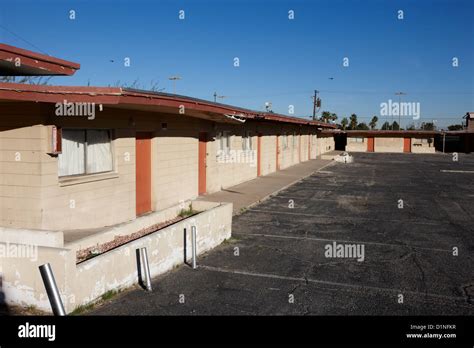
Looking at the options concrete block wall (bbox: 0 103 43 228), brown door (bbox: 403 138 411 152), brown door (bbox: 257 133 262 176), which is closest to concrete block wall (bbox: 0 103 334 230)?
concrete block wall (bbox: 0 103 43 228)

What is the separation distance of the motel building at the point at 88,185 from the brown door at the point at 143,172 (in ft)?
0.09

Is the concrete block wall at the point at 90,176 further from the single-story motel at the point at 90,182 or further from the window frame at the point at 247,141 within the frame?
the window frame at the point at 247,141

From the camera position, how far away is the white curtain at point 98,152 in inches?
406

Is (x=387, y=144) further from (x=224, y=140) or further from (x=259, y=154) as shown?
(x=224, y=140)

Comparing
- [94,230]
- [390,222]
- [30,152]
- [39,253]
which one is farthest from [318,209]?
[39,253]

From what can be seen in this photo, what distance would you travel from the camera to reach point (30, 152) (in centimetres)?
886

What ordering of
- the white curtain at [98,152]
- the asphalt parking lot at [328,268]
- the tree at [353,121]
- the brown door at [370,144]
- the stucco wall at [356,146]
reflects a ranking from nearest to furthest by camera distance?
1. the asphalt parking lot at [328,268]
2. the white curtain at [98,152]
3. the brown door at [370,144]
4. the stucco wall at [356,146]
5. the tree at [353,121]

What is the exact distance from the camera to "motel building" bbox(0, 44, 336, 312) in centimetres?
589

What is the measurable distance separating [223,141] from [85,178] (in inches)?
350

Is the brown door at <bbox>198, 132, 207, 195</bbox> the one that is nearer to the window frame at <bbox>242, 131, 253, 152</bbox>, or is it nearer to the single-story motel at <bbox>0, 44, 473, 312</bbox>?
the single-story motel at <bbox>0, 44, 473, 312</bbox>

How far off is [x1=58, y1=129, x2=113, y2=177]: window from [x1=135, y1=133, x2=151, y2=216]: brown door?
114 centimetres

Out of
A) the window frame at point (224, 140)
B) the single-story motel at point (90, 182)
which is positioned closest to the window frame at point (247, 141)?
A: the window frame at point (224, 140)

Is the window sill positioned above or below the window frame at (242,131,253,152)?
below
